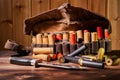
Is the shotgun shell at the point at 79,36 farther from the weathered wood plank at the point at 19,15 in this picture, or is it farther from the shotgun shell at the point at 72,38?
the weathered wood plank at the point at 19,15

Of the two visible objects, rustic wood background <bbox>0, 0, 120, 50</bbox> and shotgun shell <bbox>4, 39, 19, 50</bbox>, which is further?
rustic wood background <bbox>0, 0, 120, 50</bbox>

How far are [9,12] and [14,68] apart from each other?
1003mm

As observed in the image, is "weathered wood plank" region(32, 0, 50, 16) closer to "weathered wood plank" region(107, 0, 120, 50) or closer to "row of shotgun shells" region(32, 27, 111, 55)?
"weathered wood plank" region(107, 0, 120, 50)

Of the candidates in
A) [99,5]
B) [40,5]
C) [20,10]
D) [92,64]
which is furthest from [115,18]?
[92,64]

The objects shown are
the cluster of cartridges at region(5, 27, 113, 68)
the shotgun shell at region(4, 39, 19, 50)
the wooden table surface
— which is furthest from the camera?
the shotgun shell at region(4, 39, 19, 50)

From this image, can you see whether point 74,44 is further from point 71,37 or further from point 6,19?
point 6,19

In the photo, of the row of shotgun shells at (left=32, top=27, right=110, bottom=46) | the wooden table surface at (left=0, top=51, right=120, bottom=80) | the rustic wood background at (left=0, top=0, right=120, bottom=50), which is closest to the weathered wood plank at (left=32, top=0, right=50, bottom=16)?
the rustic wood background at (left=0, top=0, right=120, bottom=50)

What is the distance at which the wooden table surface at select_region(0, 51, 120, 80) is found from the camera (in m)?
0.68

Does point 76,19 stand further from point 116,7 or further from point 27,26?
point 116,7

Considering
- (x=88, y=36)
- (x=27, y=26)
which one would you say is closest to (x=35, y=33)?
(x=27, y=26)

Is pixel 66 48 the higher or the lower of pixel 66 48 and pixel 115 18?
the lower

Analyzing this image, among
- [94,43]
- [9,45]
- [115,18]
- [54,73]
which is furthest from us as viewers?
[115,18]

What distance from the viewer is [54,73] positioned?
74cm

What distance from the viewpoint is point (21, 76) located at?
698 mm
